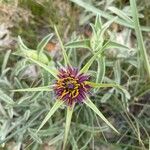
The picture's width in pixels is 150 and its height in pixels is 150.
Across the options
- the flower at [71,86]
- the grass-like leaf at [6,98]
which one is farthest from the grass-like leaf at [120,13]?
the flower at [71,86]

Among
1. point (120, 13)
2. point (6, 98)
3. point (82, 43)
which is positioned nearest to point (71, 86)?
point (82, 43)

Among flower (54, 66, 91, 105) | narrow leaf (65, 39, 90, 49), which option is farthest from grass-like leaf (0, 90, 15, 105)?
flower (54, 66, 91, 105)

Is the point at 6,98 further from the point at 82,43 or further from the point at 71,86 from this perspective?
the point at 71,86

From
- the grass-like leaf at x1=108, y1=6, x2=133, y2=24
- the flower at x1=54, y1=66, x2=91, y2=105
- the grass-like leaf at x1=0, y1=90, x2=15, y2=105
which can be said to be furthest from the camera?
the grass-like leaf at x1=108, y1=6, x2=133, y2=24

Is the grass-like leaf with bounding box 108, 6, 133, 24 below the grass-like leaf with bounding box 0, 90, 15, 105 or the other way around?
the other way around

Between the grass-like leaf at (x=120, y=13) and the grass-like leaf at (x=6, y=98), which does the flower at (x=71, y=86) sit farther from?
the grass-like leaf at (x=120, y=13)

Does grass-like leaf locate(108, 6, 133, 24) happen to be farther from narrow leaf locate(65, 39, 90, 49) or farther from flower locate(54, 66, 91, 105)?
flower locate(54, 66, 91, 105)

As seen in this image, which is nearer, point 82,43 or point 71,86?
point 71,86

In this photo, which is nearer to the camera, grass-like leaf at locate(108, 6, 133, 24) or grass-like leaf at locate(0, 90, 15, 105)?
grass-like leaf at locate(0, 90, 15, 105)

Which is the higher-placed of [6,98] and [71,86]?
[71,86]

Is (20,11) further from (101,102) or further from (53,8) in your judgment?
(101,102)
